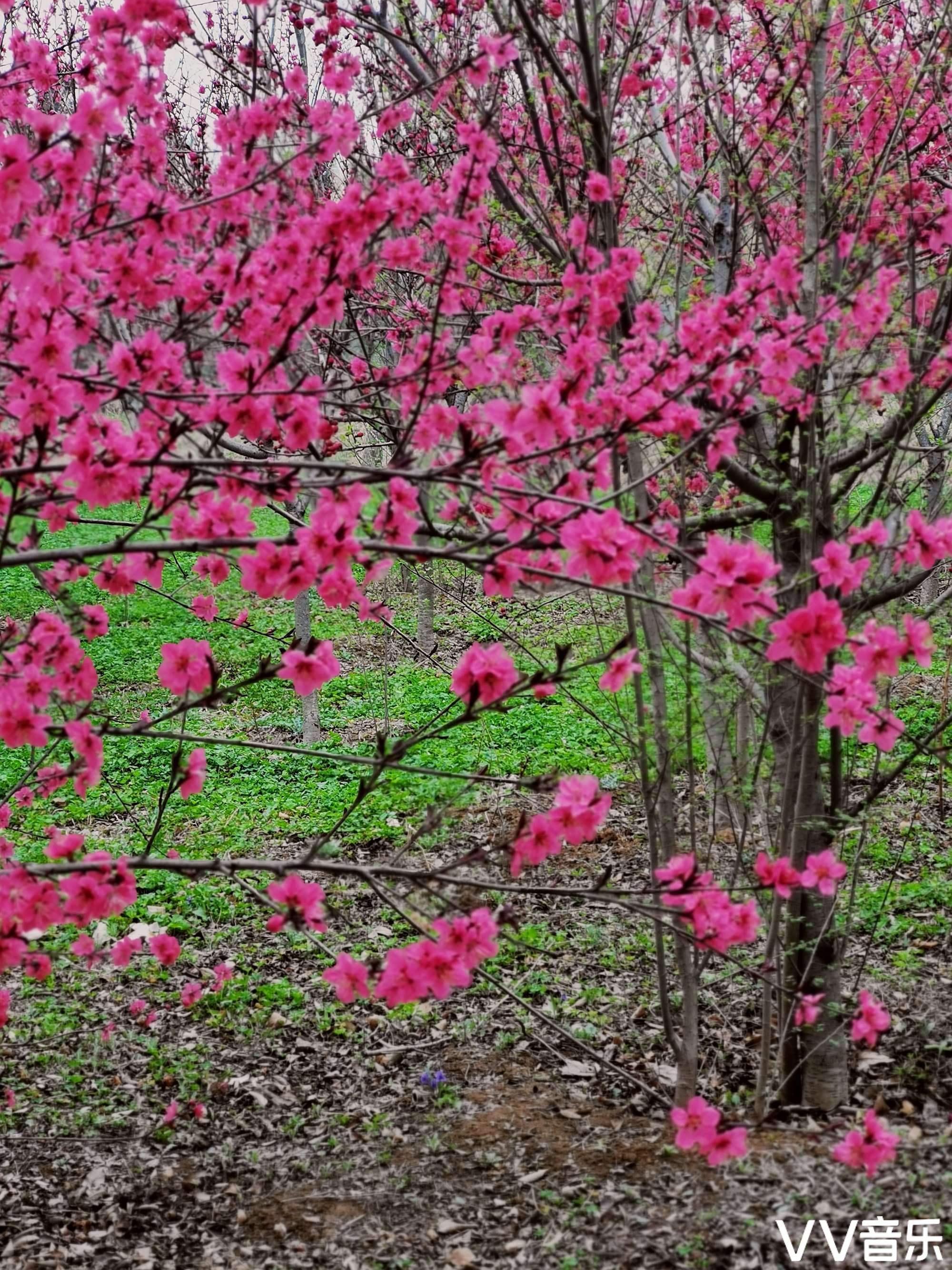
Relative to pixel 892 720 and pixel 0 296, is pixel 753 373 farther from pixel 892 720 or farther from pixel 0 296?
pixel 0 296

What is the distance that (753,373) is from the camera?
116 inches

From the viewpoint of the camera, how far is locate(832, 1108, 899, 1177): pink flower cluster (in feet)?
7.68

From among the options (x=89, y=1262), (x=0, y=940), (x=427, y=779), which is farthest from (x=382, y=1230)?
(x=427, y=779)

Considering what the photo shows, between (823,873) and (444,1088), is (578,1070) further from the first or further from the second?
(823,873)

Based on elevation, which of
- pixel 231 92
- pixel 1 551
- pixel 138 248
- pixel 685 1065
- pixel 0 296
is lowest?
pixel 685 1065

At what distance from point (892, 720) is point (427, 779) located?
19.0ft

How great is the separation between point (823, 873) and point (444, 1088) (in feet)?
6.99

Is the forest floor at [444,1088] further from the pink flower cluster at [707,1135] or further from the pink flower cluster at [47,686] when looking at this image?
the pink flower cluster at [47,686]

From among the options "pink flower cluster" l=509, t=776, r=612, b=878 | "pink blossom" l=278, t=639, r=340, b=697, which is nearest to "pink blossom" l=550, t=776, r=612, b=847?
"pink flower cluster" l=509, t=776, r=612, b=878

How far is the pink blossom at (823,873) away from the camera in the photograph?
9.09 feet

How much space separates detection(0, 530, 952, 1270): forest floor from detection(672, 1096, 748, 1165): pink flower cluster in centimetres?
16

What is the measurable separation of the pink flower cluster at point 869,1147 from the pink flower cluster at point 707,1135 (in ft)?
0.73

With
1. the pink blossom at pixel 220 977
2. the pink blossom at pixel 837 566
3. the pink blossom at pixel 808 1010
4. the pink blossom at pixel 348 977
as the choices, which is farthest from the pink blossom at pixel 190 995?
the pink blossom at pixel 837 566

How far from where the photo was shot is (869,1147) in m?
2.35
